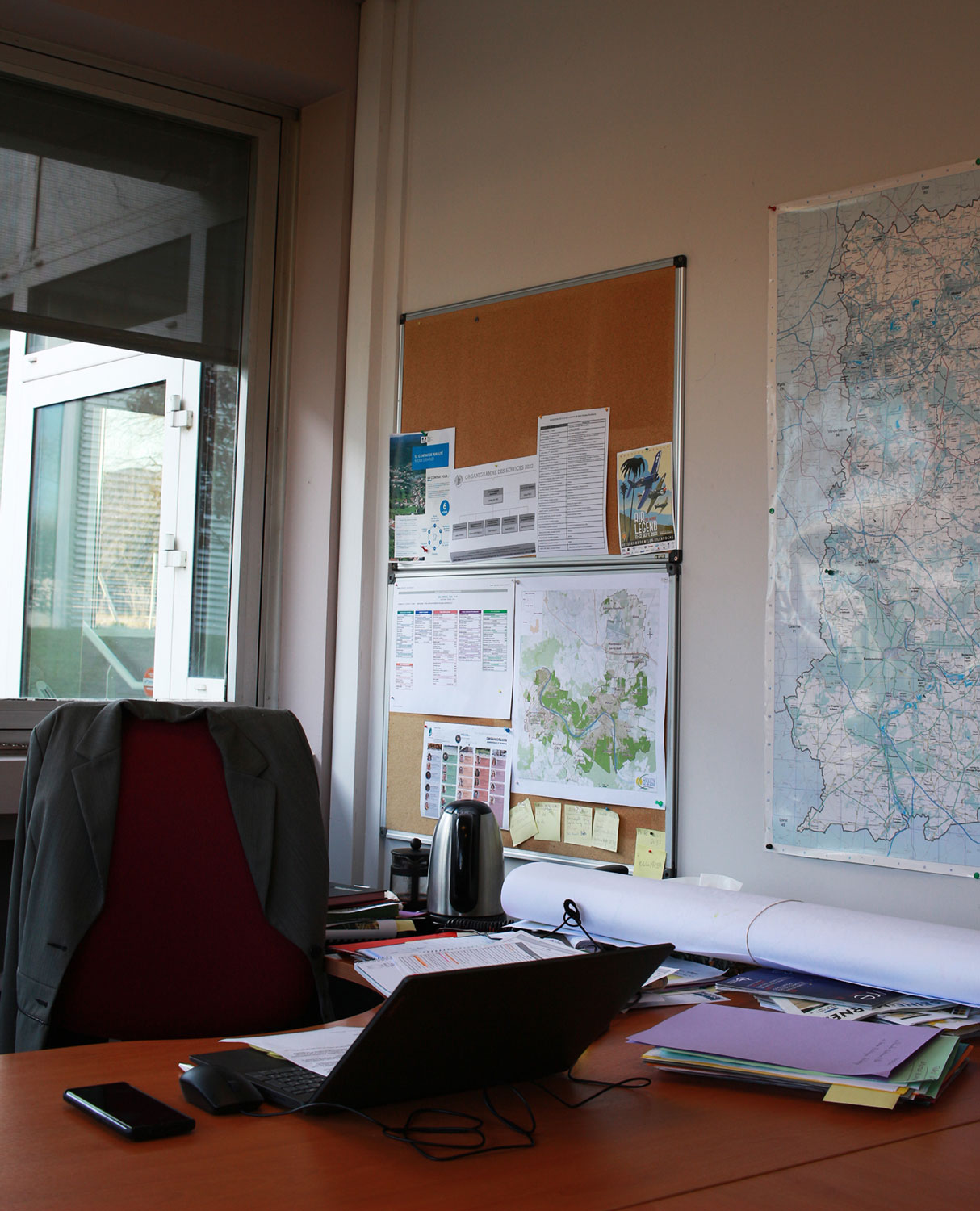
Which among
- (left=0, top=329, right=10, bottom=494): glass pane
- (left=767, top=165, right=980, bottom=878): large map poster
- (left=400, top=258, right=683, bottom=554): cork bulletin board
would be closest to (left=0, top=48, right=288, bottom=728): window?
(left=0, top=329, right=10, bottom=494): glass pane

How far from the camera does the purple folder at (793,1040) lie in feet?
3.79

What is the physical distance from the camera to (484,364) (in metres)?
2.79

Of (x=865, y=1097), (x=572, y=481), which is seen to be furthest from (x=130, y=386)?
(x=865, y=1097)

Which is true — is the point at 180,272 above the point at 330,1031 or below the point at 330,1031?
above

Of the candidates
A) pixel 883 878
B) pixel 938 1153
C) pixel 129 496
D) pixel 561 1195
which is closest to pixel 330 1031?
pixel 561 1195

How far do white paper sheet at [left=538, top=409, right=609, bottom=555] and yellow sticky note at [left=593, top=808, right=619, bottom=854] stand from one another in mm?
585

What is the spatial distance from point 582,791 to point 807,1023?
4.05 feet

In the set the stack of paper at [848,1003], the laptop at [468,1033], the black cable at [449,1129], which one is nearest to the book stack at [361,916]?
the stack of paper at [848,1003]

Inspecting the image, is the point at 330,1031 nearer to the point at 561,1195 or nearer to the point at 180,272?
the point at 561,1195

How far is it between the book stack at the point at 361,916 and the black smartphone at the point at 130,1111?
0.85 metres

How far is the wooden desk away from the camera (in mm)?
869

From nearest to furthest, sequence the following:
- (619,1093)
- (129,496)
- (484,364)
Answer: (619,1093)
(484,364)
(129,496)

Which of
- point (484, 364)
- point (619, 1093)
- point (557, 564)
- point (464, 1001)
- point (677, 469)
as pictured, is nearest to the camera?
point (464, 1001)

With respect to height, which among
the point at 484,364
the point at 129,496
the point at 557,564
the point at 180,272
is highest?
the point at 180,272
